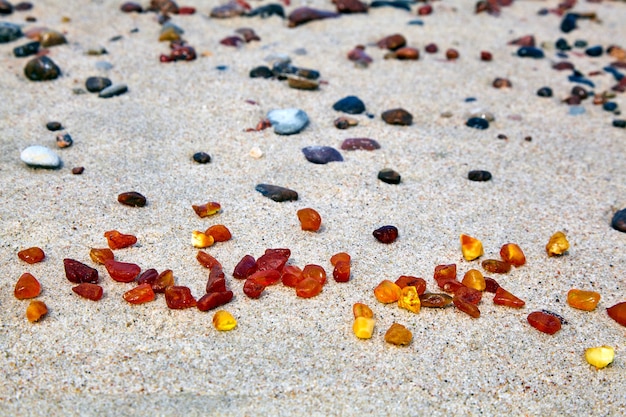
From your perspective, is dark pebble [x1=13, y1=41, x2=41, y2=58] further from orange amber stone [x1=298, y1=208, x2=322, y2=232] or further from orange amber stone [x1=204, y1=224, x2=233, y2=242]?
orange amber stone [x1=298, y1=208, x2=322, y2=232]

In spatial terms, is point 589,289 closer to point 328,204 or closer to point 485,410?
point 485,410

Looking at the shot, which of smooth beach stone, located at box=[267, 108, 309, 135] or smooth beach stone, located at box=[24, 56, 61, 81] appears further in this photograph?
smooth beach stone, located at box=[24, 56, 61, 81]

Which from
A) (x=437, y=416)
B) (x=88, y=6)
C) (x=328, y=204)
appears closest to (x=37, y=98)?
(x=88, y=6)

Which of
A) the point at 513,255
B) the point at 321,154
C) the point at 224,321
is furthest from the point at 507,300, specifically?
the point at 321,154

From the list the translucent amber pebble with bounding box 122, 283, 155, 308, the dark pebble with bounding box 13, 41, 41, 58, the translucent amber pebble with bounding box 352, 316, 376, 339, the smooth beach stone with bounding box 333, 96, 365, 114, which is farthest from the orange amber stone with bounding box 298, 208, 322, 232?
the dark pebble with bounding box 13, 41, 41, 58

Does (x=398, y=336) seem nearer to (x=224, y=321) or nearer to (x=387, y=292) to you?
(x=387, y=292)

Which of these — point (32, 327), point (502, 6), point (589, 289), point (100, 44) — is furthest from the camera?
point (502, 6)
